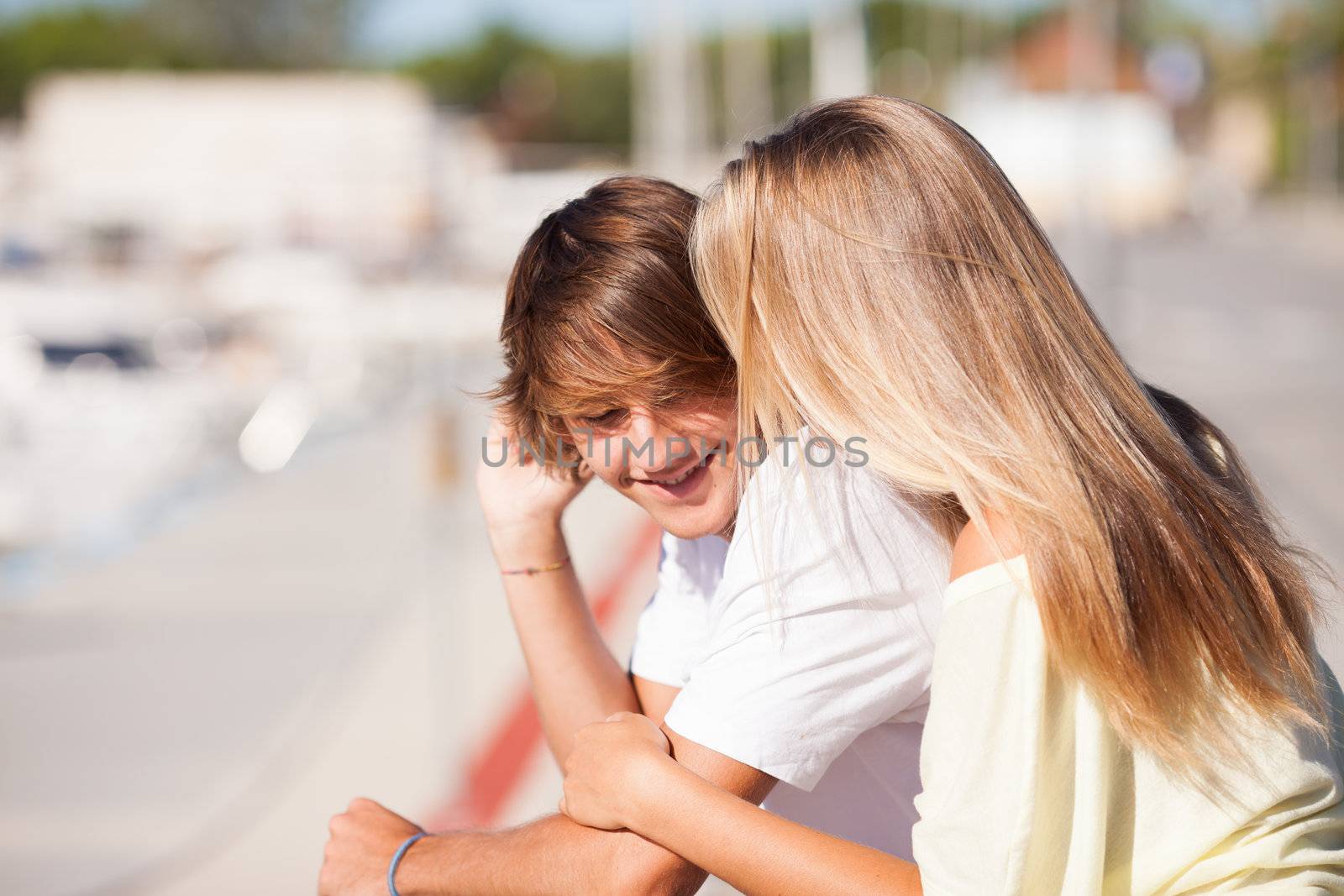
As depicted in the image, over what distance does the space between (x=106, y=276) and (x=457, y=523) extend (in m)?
19.8

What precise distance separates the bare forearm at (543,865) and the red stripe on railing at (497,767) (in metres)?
1.91

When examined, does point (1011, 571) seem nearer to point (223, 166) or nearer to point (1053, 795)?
point (1053, 795)

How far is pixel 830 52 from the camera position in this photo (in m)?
26.6

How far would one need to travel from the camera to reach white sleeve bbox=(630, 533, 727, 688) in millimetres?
2059

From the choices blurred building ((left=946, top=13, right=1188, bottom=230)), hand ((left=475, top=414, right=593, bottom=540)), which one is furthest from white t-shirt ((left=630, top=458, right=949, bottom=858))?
blurred building ((left=946, top=13, right=1188, bottom=230))

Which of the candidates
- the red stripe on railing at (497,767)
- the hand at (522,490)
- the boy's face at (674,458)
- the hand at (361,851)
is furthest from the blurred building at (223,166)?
the hand at (361,851)

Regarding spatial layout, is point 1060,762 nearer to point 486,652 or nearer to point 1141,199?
point 486,652

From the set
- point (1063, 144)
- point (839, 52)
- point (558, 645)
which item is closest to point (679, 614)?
point (558, 645)

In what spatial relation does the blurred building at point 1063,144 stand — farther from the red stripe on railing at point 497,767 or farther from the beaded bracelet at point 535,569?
the beaded bracelet at point 535,569

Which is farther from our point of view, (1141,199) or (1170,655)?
(1141,199)

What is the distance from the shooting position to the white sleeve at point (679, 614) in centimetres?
206

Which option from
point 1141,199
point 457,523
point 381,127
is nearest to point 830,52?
point 381,127

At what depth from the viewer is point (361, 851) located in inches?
70.4

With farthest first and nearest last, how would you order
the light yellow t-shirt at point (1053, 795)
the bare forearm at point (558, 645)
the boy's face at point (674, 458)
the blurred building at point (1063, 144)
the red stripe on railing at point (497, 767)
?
1. the blurred building at point (1063, 144)
2. the red stripe on railing at point (497, 767)
3. the bare forearm at point (558, 645)
4. the boy's face at point (674, 458)
5. the light yellow t-shirt at point (1053, 795)
